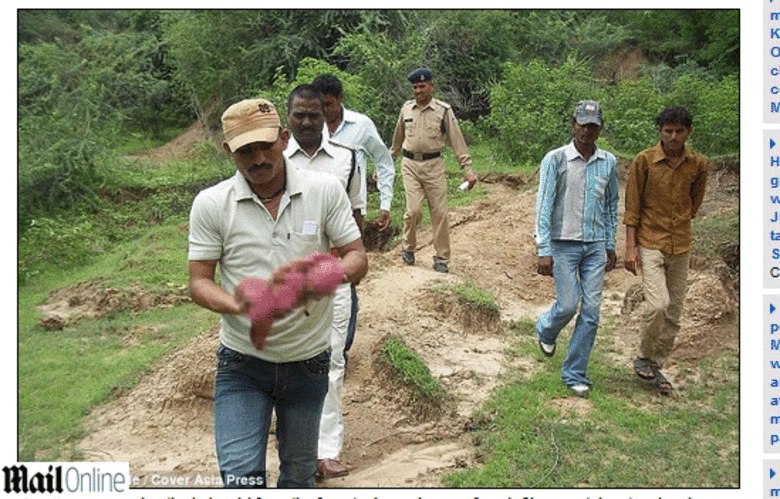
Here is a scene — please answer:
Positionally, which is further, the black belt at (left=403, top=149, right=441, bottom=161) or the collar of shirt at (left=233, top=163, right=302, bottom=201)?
the black belt at (left=403, top=149, right=441, bottom=161)

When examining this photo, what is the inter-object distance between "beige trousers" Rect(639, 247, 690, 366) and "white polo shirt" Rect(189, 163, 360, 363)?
2764 millimetres

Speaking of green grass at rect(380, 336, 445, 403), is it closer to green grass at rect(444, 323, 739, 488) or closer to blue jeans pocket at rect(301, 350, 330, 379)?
green grass at rect(444, 323, 739, 488)

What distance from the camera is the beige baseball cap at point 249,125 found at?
2.76 meters

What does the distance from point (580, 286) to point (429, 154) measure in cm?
262

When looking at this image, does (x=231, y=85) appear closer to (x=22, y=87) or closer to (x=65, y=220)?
(x=22, y=87)

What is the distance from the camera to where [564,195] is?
16.3 feet

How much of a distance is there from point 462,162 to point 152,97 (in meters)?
11.7

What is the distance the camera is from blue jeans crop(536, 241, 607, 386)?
16.4ft

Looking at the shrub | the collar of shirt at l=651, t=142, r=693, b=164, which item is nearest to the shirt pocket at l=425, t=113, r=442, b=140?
the collar of shirt at l=651, t=142, r=693, b=164

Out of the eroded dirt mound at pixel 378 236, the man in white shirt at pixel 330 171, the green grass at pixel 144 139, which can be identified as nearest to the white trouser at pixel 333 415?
the man in white shirt at pixel 330 171

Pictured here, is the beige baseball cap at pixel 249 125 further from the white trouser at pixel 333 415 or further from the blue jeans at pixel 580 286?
the blue jeans at pixel 580 286

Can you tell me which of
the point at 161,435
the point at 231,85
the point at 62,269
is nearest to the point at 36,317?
the point at 62,269

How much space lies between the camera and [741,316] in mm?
3979

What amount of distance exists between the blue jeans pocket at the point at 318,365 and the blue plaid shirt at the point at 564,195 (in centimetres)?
228
